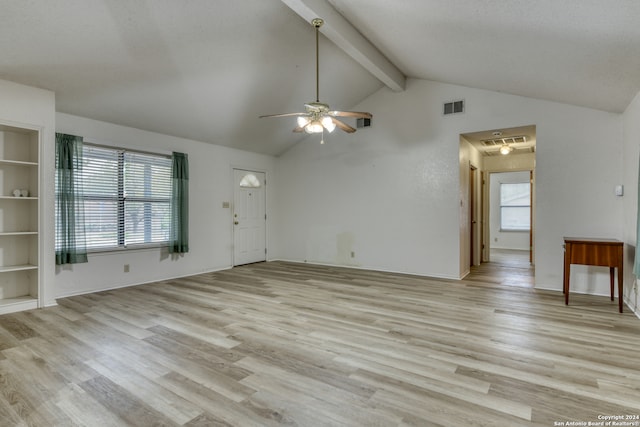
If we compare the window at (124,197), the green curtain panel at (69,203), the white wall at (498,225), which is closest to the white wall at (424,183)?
the window at (124,197)

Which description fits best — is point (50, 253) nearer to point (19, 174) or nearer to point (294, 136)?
point (19, 174)

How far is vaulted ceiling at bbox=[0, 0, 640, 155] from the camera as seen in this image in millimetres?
2895

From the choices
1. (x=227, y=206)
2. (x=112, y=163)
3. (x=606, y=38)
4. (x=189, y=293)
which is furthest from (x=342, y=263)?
(x=606, y=38)

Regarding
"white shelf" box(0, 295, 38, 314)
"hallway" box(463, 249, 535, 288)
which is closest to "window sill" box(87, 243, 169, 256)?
"white shelf" box(0, 295, 38, 314)

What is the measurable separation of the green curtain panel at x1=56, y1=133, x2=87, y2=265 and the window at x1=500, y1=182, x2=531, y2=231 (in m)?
10.7

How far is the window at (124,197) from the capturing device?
477 centimetres

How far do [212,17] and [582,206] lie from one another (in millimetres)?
5310

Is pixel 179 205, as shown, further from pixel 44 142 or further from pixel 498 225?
pixel 498 225

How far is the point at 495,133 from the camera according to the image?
539cm

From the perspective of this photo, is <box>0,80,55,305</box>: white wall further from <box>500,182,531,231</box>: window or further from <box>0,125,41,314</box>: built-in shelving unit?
<box>500,182,531,231</box>: window

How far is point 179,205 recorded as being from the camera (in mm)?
5668

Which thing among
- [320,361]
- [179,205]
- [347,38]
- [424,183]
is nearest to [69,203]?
[179,205]

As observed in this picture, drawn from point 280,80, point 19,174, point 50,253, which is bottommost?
point 50,253

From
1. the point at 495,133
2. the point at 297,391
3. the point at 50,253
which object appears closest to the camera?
the point at 297,391
